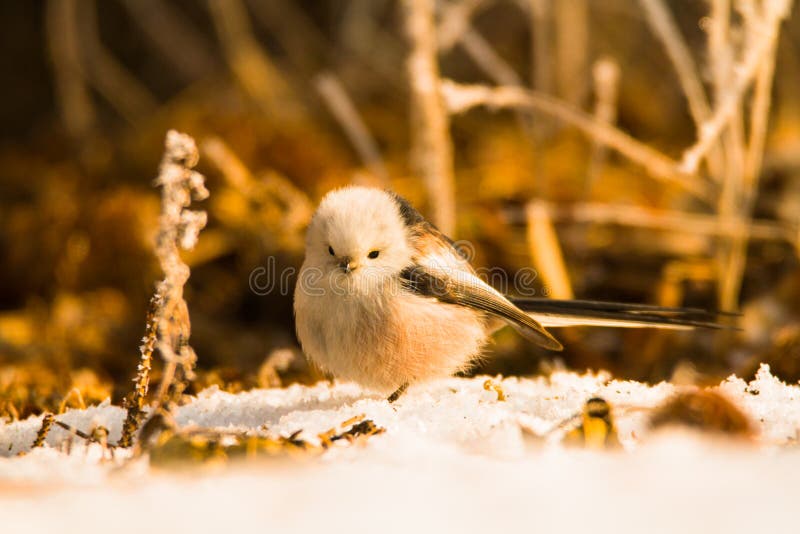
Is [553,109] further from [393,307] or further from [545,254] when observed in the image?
[393,307]

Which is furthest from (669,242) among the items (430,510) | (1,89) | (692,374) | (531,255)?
(1,89)

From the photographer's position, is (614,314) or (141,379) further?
(614,314)

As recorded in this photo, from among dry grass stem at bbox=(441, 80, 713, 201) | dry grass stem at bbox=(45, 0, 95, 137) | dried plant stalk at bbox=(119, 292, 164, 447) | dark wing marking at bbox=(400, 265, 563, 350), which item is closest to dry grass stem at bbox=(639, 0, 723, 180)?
dry grass stem at bbox=(441, 80, 713, 201)

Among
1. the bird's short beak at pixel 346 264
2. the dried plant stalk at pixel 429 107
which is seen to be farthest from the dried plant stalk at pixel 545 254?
the bird's short beak at pixel 346 264

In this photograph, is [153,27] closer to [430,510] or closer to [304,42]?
[304,42]

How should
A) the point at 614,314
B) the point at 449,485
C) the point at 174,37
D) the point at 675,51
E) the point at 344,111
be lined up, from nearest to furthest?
1. the point at 449,485
2. the point at 614,314
3. the point at 675,51
4. the point at 344,111
5. the point at 174,37

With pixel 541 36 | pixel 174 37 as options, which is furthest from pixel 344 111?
pixel 174 37

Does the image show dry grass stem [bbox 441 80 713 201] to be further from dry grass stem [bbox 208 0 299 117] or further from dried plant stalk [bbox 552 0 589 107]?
dry grass stem [bbox 208 0 299 117]

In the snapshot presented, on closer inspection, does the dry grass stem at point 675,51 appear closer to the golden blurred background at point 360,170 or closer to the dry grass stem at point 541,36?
the golden blurred background at point 360,170
